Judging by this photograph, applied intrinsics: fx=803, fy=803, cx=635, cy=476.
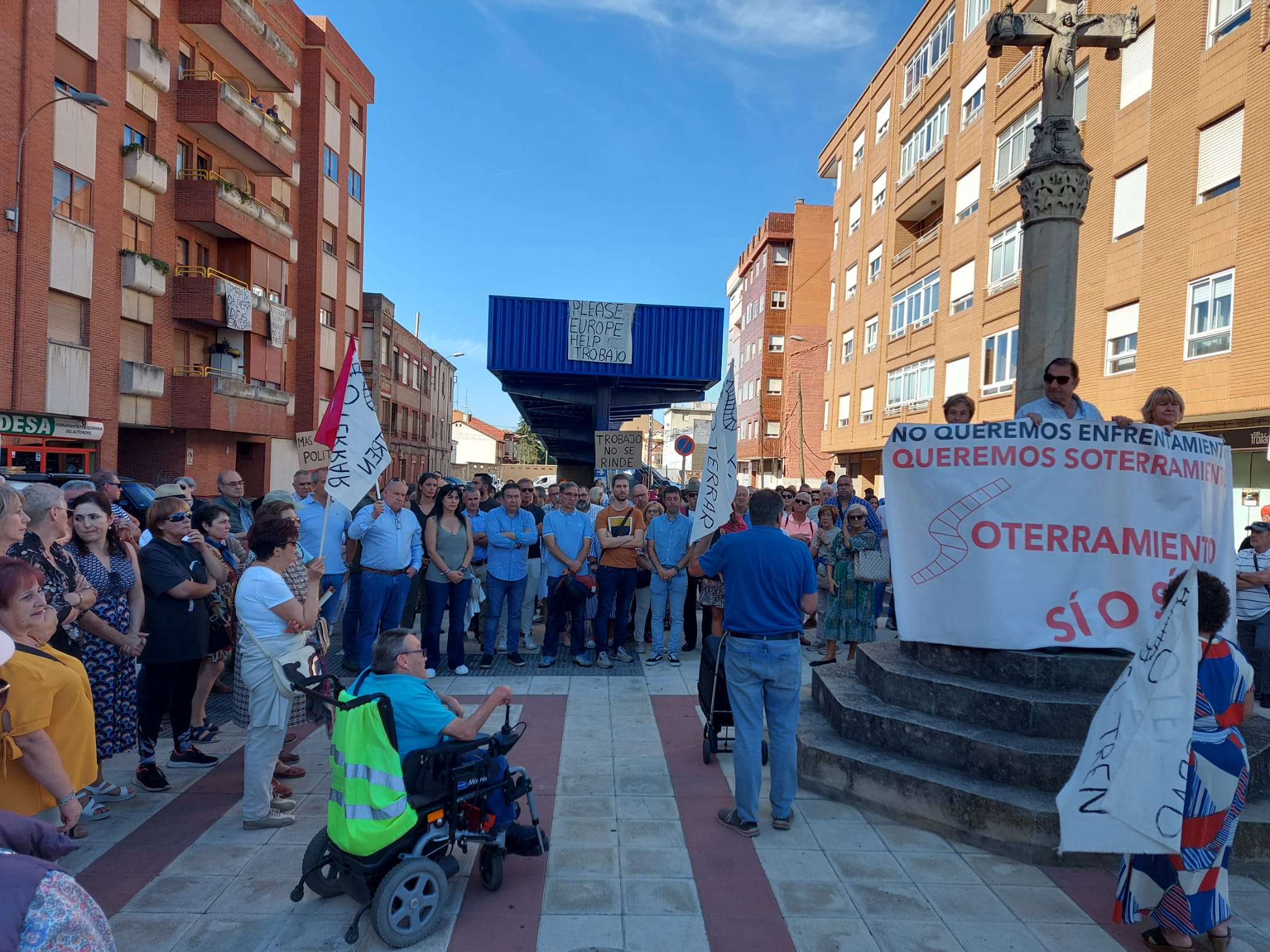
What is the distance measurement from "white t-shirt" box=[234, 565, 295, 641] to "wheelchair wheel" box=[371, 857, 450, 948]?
1710 mm

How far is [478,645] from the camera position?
9.84m

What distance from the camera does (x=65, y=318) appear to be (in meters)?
20.3

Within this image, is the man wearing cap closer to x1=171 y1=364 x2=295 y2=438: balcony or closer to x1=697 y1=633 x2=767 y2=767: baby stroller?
x1=697 y1=633 x2=767 y2=767: baby stroller

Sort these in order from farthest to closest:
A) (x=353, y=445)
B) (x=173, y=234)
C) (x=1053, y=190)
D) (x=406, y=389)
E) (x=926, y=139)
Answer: (x=406, y=389), (x=926, y=139), (x=173, y=234), (x=353, y=445), (x=1053, y=190)

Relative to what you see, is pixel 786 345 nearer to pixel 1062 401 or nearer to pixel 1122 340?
pixel 1122 340

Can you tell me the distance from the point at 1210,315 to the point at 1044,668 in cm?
1319

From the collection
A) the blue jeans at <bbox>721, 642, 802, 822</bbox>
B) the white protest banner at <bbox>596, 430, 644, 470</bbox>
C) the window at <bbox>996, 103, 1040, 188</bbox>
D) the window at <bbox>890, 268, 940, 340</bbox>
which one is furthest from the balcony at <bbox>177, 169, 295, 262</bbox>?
the blue jeans at <bbox>721, 642, 802, 822</bbox>

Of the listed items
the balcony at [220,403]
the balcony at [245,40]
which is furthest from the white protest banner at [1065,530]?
the balcony at [245,40]

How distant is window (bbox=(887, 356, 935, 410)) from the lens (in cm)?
2651

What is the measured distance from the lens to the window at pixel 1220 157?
14.1 metres

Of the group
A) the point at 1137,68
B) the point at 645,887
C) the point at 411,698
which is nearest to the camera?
the point at 411,698

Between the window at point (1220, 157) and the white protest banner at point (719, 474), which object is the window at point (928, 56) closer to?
the window at point (1220, 157)

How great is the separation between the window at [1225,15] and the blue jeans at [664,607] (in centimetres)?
1438

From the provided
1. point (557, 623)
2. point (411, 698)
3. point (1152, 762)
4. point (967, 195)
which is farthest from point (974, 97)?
point (411, 698)
